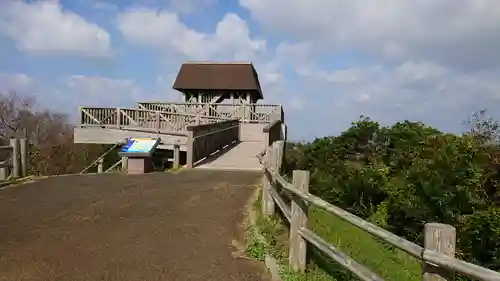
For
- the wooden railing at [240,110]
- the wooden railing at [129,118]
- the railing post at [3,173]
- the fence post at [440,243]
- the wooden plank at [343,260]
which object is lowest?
the railing post at [3,173]

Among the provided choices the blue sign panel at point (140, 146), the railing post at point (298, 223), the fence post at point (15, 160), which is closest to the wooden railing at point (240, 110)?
the blue sign panel at point (140, 146)

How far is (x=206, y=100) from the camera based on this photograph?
33344 millimetres

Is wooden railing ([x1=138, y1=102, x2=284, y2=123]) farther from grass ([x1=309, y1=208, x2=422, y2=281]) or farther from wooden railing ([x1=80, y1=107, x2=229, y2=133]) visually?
grass ([x1=309, y1=208, x2=422, y2=281])

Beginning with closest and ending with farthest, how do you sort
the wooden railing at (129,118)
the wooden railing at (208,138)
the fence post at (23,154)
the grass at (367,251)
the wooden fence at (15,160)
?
the grass at (367,251) < the wooden fence at (15,160) < the fence post at (23,154) < the wooden railing at (208,138) < the wooden railing at (129,118)

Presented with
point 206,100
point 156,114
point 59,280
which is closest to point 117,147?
point 156,114

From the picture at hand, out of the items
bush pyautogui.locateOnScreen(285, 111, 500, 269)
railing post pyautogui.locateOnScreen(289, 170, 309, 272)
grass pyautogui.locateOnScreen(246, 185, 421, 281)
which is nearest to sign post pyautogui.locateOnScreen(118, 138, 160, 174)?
bush pyautogui.locateOnScreen(285, 111, 500, 269)

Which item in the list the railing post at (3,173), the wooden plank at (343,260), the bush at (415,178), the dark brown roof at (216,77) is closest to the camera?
the wooden plank at (343,260)

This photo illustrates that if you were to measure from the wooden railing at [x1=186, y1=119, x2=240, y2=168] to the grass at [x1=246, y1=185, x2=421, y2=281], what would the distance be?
718 cm

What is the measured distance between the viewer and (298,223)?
498cm

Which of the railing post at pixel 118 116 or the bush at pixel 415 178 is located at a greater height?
the railing post at pixel 118 116

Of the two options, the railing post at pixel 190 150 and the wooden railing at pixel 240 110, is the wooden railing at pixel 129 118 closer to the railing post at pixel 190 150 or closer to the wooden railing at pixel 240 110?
the wooden railing at pixel 240 110

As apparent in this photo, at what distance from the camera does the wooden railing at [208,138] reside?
50.2 feet

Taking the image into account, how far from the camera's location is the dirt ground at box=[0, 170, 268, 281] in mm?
4961

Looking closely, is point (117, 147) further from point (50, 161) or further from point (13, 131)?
point (13, 131)
